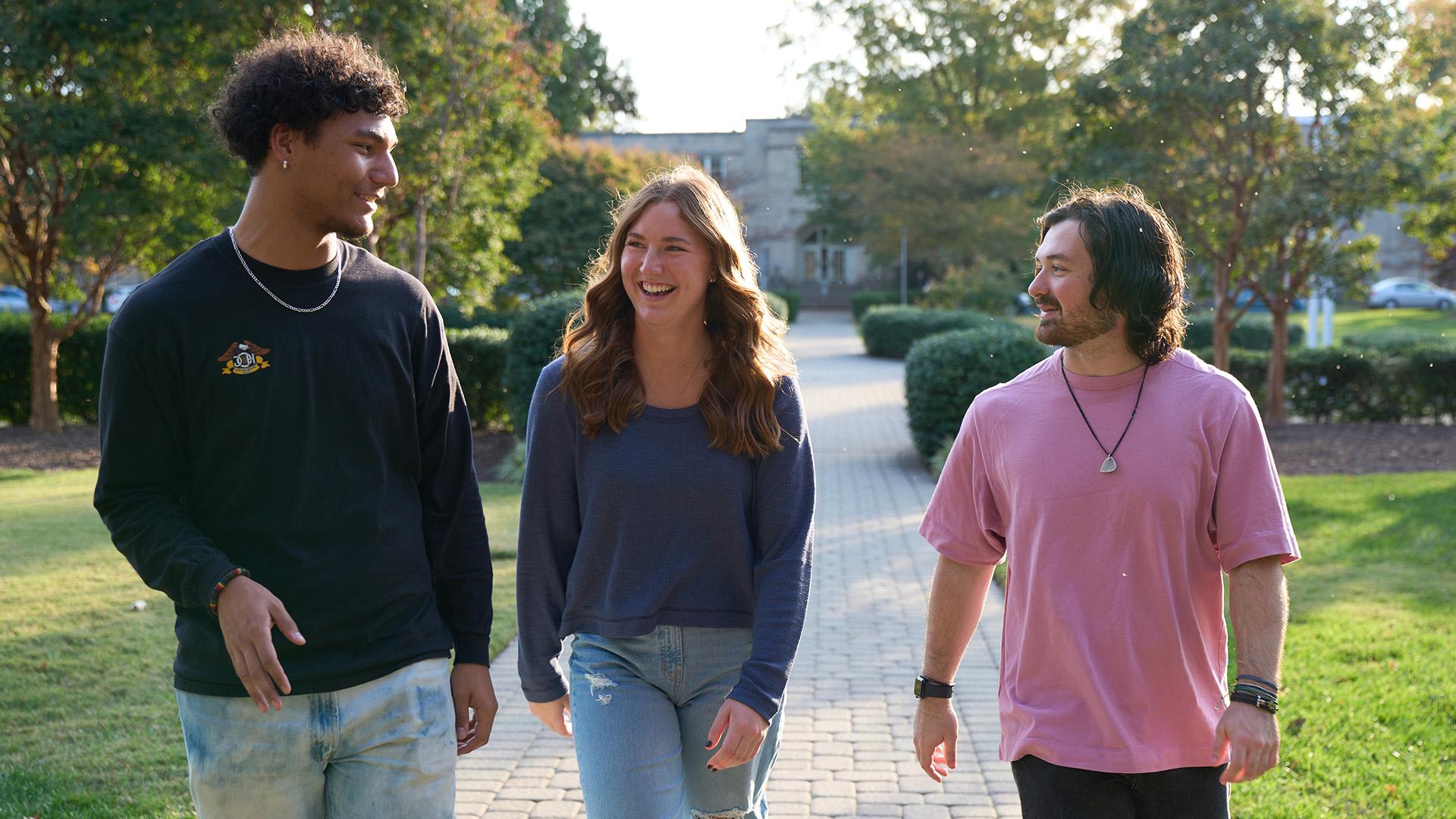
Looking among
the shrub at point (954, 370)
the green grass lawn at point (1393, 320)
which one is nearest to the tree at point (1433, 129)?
the shrub at point (954, 370)

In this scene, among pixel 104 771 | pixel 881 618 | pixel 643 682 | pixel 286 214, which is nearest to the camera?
pixel 286 214

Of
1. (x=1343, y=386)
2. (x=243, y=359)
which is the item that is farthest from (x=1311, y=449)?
(x=243, y=359)

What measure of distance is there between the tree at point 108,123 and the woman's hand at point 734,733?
513 inches

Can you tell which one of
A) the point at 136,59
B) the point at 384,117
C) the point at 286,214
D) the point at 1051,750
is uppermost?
the point at 136,59

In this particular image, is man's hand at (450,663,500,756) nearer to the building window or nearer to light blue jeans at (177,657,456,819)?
light blue jeans at (177,657,456,819)

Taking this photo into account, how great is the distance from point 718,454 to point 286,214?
100 centimetres

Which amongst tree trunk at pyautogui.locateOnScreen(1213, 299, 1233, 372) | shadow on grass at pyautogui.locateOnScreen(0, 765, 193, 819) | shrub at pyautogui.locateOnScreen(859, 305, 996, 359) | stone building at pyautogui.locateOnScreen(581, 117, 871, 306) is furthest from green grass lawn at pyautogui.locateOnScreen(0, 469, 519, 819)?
stone building at pyautogui.locateOnScreen(581, 117, 871, 306)

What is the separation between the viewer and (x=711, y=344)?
117 inches

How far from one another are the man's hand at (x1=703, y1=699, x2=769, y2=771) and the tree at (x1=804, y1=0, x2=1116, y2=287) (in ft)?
108

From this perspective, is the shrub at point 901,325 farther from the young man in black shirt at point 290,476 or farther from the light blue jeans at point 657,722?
the young man in black shirt at point 290,476

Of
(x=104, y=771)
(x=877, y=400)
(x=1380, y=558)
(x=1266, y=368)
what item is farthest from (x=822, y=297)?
(x=104, y=771)

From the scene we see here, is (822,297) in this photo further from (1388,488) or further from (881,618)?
(881,618)

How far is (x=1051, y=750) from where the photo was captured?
Result: 259cm

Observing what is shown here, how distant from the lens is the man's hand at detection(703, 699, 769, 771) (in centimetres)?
266
